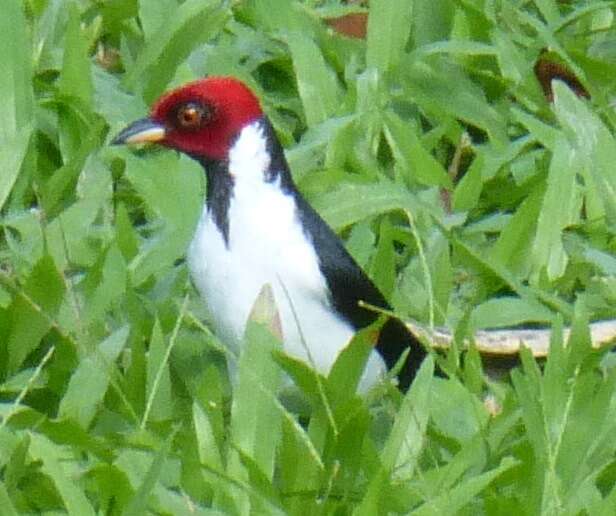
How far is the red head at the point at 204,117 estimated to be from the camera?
419 cm

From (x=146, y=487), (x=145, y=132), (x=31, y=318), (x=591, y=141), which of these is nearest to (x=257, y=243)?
(x=145, y=132)

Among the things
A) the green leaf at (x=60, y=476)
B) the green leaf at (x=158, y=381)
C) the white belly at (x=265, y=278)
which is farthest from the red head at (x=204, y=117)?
the green leaf at (x=60, y=476)

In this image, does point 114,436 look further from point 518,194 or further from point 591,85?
point 591,85

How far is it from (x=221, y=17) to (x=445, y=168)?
626 mm

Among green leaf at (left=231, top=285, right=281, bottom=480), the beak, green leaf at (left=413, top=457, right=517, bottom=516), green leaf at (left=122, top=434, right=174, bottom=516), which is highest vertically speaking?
the beak

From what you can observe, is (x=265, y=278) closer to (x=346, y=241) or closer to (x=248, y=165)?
(x=248, y=165)

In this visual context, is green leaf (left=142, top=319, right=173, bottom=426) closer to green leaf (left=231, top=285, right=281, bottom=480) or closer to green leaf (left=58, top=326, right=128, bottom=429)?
green leaf (left=58, top=326, right=128, bottom=429)

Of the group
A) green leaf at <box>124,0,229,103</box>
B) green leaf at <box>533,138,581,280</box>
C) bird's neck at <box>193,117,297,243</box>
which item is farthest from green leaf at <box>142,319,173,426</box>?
green leaf at <box>124,0,229,103</box>

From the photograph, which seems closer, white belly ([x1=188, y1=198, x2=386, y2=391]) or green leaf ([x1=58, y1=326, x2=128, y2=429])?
green leaf ([x1=58, y1=326, x2=128, y2=429])

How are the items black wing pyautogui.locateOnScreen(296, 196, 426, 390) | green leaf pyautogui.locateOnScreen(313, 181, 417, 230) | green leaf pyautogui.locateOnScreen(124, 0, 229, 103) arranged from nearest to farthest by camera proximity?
1. black wing pyautogui.locateOnScreen(296, 196, 426, 390)
2. green leaf pyautogui.locateOnScreen(313, 181, 417, 230)
3. green leaf pyautogui.locateOnScreen(124, 0, 229, 103)

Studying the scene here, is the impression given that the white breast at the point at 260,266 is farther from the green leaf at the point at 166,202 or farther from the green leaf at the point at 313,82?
the green leaf at the point at 313,82

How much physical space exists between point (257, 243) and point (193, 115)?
0.29 m

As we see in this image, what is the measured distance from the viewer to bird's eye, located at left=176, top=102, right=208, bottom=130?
13.8 ft

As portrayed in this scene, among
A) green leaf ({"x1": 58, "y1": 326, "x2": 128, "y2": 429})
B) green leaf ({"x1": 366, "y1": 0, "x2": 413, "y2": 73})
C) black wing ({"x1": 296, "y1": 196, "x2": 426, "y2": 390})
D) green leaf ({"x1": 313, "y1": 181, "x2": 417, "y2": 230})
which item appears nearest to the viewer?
green leaf ({"x1": 58, "y1": 326, "x2": 128, "y2": 429})
